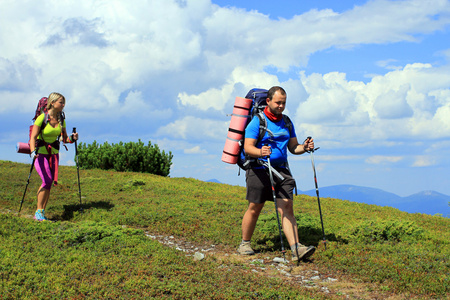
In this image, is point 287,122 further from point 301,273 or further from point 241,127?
point 301,273

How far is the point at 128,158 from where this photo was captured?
25.6 metres

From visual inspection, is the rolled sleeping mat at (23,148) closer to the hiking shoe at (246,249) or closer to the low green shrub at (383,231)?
the hiking shoe at (246,249)

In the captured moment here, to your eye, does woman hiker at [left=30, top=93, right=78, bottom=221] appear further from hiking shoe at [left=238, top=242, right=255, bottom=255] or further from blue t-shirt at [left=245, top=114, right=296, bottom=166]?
blue t-shirt at [left=245, top=114, right=296, bottom=166]

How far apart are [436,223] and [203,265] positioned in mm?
10272

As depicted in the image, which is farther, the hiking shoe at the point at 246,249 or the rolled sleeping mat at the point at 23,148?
the rolled sleeping mat at the point at 23,148

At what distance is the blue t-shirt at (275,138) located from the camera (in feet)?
26.2

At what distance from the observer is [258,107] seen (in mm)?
8414

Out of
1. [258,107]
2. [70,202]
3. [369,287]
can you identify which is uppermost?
[258,107]

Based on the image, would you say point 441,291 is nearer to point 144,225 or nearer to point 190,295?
point 190,295

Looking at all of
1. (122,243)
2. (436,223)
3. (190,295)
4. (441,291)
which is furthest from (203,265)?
(436,223)

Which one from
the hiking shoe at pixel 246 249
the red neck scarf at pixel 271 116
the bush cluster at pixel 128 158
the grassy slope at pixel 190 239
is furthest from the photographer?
the bush cluster at pixel 128 158

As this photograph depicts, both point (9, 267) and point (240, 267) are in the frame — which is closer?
point (9, 267)

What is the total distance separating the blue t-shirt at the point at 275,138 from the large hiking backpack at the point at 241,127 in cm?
29

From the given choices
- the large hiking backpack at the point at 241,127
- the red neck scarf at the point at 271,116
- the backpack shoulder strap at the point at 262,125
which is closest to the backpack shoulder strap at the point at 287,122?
the large hiking backpack at the point at 241,127
